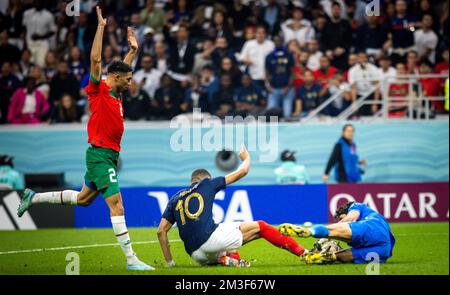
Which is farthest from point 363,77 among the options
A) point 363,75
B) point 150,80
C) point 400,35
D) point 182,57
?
point 150,80

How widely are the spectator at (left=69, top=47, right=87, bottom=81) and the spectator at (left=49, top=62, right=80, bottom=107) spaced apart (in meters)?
0.20

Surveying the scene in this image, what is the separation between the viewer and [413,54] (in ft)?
72.8

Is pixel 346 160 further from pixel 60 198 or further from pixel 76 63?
pixel 60 198

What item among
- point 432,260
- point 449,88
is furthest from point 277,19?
point 432,260

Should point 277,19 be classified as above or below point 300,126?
above

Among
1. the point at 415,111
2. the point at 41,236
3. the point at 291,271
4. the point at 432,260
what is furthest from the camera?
the point at 415,111

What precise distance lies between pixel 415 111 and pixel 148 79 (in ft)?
21.9

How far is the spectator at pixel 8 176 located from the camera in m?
20.9

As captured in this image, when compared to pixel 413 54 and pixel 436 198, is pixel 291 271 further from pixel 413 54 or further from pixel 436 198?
pixel 413 54

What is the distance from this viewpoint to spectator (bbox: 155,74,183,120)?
870 inches

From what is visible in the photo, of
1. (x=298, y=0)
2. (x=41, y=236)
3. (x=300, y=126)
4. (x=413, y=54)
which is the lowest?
(x=41, y=236)

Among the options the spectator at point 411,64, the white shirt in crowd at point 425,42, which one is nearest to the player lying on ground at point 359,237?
the spectator at point 411,64

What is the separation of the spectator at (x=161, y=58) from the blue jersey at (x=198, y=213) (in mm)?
11709

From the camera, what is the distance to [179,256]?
43.9 feet
